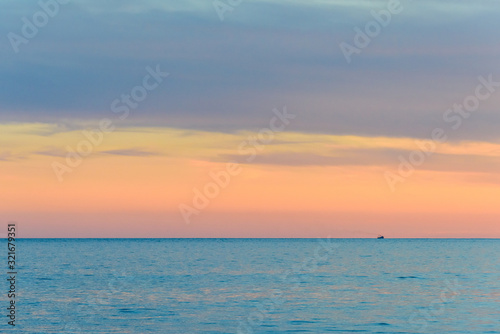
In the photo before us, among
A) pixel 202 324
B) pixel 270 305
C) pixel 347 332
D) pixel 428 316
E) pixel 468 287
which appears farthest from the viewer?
pixel 468 287

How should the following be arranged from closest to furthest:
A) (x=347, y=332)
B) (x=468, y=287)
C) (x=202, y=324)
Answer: (x=347, y=332) < (x=202, y=324) < (x=468, y=287)

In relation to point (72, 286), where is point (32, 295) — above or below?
below

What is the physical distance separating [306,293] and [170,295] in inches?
529

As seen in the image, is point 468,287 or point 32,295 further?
point 468,287

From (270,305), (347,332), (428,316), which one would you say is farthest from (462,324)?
(270,305)

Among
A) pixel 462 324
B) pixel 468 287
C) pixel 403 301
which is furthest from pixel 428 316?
pixel 468 287

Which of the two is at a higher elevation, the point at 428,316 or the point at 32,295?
the point at 32,295

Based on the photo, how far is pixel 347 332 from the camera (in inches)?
1793

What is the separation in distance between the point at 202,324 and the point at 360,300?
18205 mm

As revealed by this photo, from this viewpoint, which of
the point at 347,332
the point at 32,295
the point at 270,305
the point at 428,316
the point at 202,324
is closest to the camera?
the point at 347,332

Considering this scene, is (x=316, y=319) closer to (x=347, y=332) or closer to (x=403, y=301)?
(x=347, y=332)

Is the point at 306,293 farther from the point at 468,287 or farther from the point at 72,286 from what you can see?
the point at 72,286

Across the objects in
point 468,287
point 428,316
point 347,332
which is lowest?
point 347,332

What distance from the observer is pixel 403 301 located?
60781 millimetres
